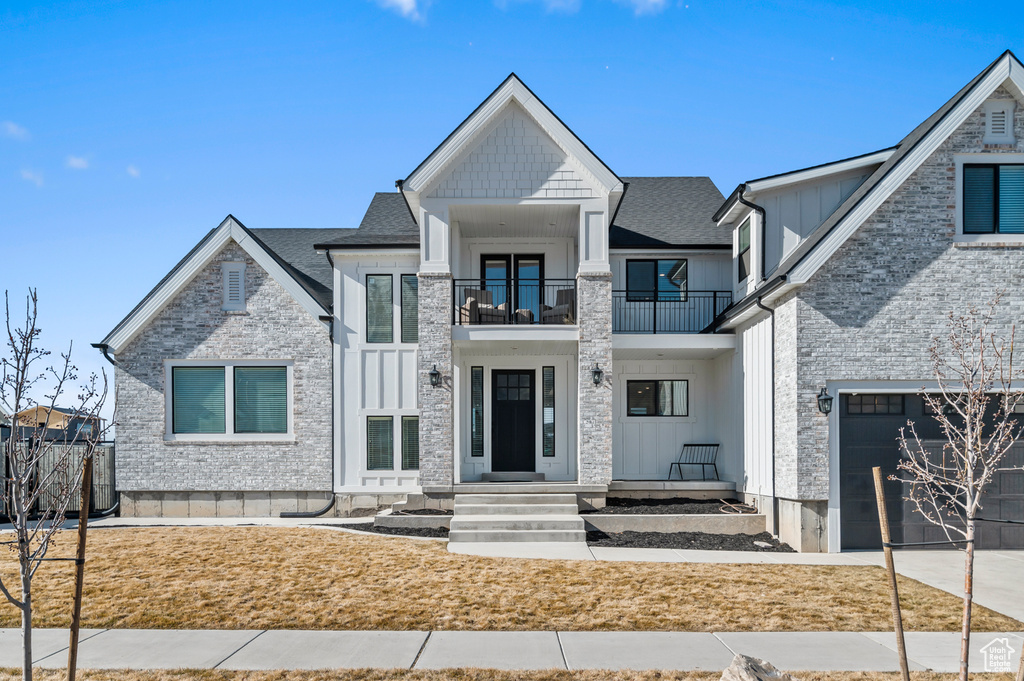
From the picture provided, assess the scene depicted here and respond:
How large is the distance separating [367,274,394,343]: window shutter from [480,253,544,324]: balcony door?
2102 mm

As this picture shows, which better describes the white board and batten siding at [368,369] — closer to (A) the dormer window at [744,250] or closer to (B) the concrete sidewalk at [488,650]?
(A) the dormer window at [744,250]

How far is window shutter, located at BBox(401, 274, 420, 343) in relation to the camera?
16234mm

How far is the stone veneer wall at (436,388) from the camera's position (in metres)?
14.8

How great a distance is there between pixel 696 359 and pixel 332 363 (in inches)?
315

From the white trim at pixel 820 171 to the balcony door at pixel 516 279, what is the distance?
4843 mm

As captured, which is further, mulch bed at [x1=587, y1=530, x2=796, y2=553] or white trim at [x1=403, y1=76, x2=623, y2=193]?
white trim at [x1=403, y1=76, x2=623, y2=193]

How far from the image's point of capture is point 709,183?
66.1 feet

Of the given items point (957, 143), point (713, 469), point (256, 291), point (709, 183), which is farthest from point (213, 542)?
point (709, 183)

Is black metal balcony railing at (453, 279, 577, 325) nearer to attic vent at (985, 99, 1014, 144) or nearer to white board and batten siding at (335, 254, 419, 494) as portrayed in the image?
white board and batten siding at (335, 254, 419, 494)

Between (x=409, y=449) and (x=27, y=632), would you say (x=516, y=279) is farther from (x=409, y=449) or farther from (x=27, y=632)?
(x=27, y=632)

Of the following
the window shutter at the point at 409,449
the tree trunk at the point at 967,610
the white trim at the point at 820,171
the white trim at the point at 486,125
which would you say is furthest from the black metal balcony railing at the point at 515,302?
the tree trunk at the point at 967,610

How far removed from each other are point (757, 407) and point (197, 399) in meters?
11.3

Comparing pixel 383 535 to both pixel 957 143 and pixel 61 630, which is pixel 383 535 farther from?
pixel 957 143

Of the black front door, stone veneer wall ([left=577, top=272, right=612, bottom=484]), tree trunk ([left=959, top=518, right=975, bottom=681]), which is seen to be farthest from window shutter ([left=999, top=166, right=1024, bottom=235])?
the black front door
